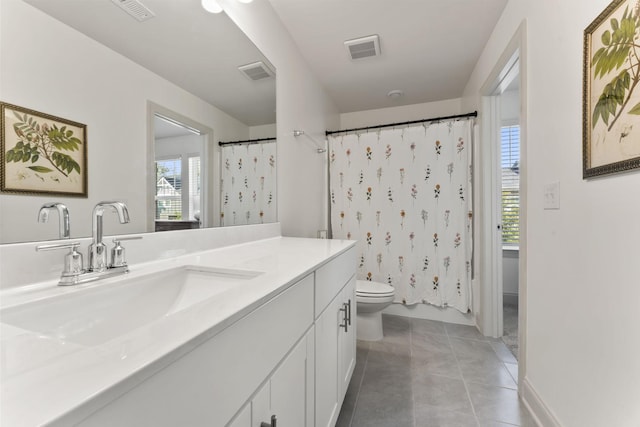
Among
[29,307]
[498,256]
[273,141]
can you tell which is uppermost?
[273,141]

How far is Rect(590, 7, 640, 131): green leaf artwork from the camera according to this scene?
0.79 meters

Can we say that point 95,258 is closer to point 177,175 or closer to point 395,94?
point 177,175

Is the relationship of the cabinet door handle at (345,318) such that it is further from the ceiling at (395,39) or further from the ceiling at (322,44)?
the ceiling at (395,39)

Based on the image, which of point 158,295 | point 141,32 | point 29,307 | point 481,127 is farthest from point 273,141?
point 481,127

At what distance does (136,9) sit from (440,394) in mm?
2164

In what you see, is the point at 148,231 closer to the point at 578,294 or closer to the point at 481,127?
the point at 578,294

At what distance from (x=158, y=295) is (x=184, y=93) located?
791mm

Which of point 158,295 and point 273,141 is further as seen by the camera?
point 273,141

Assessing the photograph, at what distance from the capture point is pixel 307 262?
0.95m

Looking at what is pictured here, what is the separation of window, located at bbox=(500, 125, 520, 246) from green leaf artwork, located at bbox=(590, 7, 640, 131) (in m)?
2.39

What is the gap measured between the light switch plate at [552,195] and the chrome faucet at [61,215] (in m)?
1.72

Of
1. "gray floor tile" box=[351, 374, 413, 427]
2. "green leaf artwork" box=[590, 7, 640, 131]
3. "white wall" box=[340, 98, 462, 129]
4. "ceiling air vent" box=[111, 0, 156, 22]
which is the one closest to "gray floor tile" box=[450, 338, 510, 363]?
"gray floor tile" box=[351, 374, 413, 427]

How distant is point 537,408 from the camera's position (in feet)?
4.36

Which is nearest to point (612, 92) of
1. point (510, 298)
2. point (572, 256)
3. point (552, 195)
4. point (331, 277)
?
point (552, 195)
